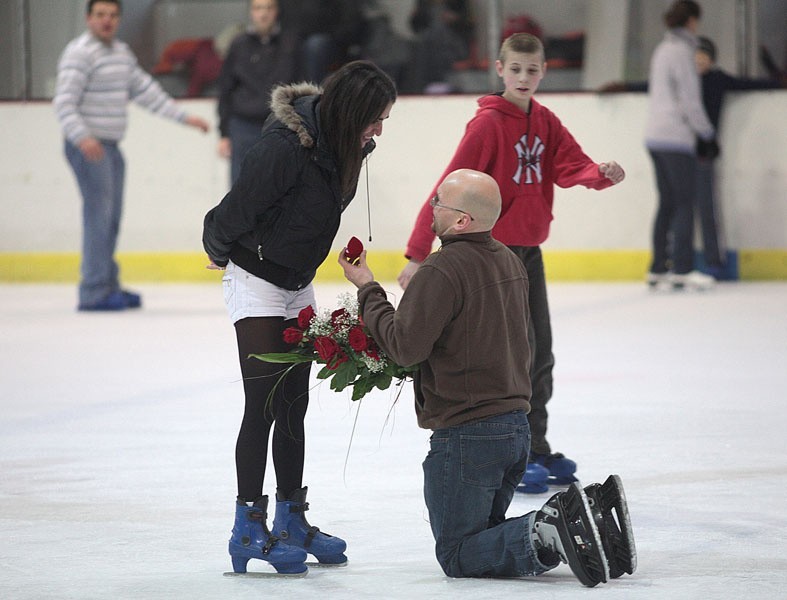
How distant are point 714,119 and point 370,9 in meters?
3.04

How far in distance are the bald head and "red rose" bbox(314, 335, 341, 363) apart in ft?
1.22

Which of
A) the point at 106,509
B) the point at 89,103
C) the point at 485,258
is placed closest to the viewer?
the point at 485,258

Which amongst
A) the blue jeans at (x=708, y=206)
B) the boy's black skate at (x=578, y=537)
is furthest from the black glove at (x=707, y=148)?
the boy's black skate at (x=578, y=537)

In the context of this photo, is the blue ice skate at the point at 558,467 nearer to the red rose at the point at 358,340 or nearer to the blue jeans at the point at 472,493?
the blue jeans at the point at 472,493

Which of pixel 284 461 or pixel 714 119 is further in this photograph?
pixel 714 119

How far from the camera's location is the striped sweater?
8.55 m

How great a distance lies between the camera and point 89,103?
870 centimetres

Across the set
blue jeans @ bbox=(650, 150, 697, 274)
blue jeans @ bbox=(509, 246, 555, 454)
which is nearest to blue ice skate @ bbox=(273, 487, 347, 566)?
blue jeans @ bbox=(509, 246, 555, 454)

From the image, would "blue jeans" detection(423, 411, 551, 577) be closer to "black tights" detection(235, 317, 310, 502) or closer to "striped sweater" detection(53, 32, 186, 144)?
"black tights" detection(235, 317, 310, 502)

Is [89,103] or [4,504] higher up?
[89,103]

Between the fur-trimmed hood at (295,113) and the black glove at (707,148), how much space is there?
23.1ft

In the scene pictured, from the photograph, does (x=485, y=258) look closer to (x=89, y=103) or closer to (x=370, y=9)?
(x=89, y=103)

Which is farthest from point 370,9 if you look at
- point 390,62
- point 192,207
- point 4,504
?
point 4,504

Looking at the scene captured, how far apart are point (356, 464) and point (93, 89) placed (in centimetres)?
510
